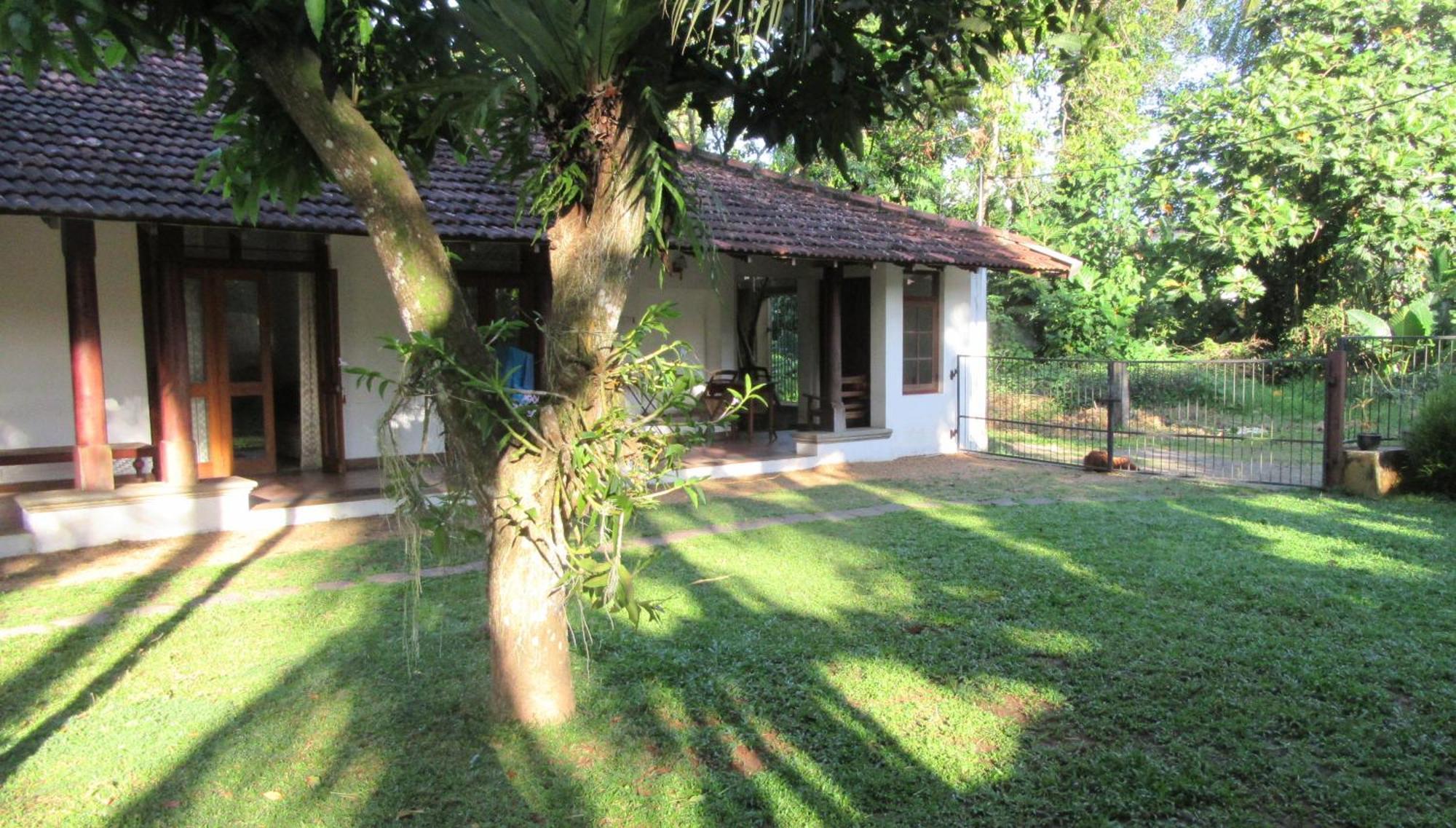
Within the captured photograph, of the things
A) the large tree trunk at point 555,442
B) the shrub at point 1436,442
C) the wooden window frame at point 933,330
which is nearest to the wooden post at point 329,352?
the large tree trunk at point 555,442

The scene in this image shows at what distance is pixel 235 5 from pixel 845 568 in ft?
15.6

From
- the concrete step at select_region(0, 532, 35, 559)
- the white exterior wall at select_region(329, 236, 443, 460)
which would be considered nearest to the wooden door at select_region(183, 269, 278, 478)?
the white exterior wall at select_region(329, 236, 443, 460)

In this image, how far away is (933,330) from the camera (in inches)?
533

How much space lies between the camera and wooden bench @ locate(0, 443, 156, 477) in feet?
28.2

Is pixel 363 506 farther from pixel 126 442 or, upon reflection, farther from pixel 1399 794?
pixel 1399 794

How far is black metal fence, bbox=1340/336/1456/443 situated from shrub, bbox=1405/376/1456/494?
24cm

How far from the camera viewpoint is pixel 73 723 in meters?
3.97

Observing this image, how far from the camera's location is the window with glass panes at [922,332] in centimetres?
1322

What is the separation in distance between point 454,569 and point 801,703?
10.8 ft

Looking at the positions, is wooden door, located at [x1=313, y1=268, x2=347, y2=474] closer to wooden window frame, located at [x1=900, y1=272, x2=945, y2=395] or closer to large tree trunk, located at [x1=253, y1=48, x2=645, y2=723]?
large tree trunk, located at [x1=253, y1=48, x2=645, y2=723]

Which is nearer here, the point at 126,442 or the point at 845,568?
the point at 845,568

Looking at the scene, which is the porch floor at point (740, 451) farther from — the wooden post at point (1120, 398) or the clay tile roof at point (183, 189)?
the wooden post at point (1120, 398)

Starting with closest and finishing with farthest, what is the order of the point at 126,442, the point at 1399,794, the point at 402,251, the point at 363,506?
the point at 1399,794 → the point at 402,251 → the point at 363,506 → the point at 126,442

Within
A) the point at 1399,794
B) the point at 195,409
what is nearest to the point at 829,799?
the point at 1399,794
